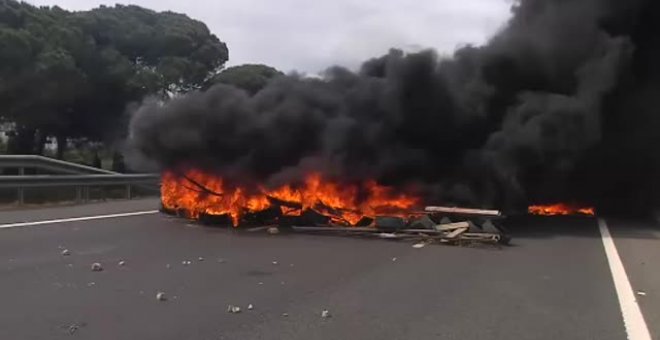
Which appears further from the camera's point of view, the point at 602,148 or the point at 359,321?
the point at 602,148

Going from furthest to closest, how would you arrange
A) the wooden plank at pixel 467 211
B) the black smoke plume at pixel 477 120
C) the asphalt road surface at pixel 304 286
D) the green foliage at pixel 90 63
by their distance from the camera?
1. the green foliage at pixel 90 63
2. the black smoke plume at pixel 477 120
3. the wooden plank at pixel 467 211
4. the asphalt road surface at pixel 304 286

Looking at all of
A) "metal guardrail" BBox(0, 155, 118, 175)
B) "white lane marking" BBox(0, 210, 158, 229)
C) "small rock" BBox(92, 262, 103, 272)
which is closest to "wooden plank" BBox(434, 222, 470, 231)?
"small rock" BBox(92, 262, 103, 272)

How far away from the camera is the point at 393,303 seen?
709cm

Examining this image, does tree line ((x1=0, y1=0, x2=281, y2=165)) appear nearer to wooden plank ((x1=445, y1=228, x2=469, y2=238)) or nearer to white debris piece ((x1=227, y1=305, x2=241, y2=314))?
wooden plank ((x1=445, y1=228, x2=469, y2=238))

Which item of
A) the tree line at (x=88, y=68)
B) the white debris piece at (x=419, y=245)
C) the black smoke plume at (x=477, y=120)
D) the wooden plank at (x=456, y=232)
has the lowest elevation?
the white debris piece at (x=419, y=245)

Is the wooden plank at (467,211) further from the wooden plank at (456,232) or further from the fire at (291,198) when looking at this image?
the fire at (291,198)

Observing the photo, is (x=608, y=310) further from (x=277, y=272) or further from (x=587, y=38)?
(x=587, y=38)

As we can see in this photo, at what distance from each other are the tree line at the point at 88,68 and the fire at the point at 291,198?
450 inches

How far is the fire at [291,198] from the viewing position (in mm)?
13609

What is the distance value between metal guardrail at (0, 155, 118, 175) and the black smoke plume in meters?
5.39

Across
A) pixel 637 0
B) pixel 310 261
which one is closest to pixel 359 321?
pixel 310 261

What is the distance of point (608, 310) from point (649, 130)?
1089 cm

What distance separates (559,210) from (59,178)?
1203 centimetres

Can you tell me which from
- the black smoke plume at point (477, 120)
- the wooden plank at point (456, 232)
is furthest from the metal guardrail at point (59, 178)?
the wooden plank at point (456, 232)
